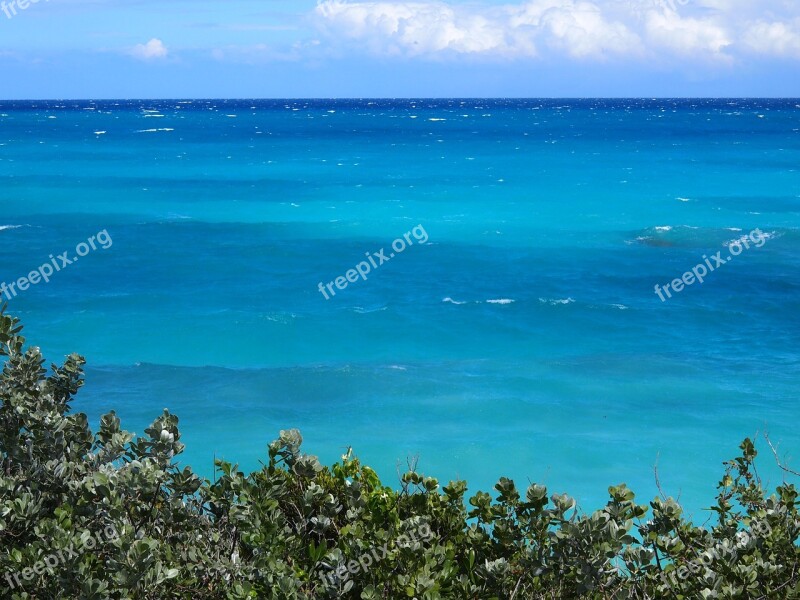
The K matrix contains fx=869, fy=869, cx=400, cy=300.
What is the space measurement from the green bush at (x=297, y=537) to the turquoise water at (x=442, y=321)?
8175 millimetres

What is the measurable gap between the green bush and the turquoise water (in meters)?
8.17

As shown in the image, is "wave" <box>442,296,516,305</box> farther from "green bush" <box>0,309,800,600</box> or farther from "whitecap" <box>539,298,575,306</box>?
"green bush" <box>0,309,800,600</box>

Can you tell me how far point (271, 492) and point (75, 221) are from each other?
110 feet

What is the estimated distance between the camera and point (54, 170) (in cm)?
5525

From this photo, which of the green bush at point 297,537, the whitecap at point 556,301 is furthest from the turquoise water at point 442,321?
the green bush at point 297,537

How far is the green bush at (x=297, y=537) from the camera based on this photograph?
4227mm

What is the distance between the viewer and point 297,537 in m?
5.06

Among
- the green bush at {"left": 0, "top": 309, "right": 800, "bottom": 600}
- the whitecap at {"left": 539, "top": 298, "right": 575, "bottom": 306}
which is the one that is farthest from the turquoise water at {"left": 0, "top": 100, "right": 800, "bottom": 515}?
the green bush at {"left": 0, "top": 309, "right": 800, "bottom": 600}

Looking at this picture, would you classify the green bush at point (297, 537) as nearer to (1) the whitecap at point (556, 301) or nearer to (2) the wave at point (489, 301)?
(1) the whitecap at point (556, 301)

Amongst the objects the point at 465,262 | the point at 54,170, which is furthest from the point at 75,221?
the point at 54,170

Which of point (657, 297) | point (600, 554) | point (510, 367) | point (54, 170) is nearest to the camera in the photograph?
point (600, 554)

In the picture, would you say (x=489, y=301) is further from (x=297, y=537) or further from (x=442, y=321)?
(x=297, y=537)

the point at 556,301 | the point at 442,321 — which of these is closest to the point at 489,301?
the point at 556,301

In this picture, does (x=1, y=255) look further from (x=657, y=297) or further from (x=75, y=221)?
(x=657, y=297)
